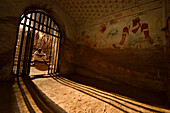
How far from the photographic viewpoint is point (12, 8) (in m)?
2.43

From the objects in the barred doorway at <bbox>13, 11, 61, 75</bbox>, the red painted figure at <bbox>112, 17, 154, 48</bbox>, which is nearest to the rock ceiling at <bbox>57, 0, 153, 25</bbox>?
the red painted figure at <bbox>112, 17, 154, 48</bbox>

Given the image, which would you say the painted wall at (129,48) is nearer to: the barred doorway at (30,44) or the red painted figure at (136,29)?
the red painted figure at (136,29)

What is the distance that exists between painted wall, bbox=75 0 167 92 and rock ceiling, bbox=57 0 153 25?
0.67 ft

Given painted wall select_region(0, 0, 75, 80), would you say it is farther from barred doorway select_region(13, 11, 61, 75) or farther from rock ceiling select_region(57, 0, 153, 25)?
rock ceiling select_region(57, 0, 153, 25)

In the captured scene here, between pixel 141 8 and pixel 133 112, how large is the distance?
3701 mm

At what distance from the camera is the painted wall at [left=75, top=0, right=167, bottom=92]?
254 cm

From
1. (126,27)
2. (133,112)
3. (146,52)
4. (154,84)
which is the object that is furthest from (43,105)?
(126,27)

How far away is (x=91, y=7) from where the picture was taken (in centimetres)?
373

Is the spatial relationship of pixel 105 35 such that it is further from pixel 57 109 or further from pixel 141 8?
pixel 57 109

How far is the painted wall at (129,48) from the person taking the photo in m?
2.54

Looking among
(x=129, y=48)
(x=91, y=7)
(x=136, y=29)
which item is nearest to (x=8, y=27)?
(x=91, y=7)

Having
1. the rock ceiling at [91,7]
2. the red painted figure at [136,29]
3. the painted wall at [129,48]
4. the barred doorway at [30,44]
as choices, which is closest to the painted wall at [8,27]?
the barred doorway at [30,44]

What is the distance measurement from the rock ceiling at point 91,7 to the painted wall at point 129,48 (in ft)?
→ 0.67

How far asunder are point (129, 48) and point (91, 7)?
2779 mm
